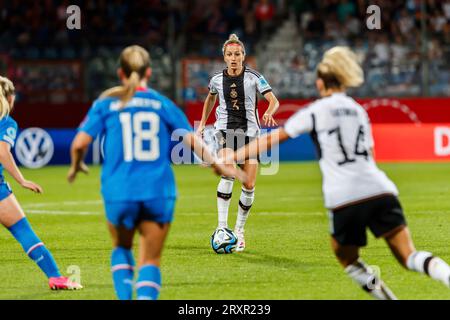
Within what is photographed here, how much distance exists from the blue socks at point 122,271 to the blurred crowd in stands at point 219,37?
1992 centimetres

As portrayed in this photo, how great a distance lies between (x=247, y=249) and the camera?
12117mm

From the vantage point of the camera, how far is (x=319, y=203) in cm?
1752

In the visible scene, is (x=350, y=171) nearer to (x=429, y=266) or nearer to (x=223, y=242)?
(x=429, y=266)

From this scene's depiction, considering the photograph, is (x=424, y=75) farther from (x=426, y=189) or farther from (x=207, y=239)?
(x=207, y=239)

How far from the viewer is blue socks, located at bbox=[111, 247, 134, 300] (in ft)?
24.0

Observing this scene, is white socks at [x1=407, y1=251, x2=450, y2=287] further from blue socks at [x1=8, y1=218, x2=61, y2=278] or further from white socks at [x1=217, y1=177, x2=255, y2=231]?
white socks at [x1=217, y1=177, x2=255, y2=231]

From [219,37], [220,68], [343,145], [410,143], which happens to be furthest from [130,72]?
[219,37]

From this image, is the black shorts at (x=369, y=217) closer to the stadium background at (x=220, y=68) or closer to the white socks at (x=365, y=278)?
the white socks at (x=365, y=278)

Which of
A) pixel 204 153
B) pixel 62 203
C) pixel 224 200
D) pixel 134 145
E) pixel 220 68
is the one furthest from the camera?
pixel 220 68

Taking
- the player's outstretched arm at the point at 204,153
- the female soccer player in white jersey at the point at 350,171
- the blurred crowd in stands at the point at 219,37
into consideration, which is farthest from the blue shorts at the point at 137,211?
the blurred crowd in stands at the point at 219,37

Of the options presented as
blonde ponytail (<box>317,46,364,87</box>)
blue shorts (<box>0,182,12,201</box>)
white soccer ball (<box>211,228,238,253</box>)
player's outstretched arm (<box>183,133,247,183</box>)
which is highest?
blonde ponytail (<box>317,46,364,87</box>)

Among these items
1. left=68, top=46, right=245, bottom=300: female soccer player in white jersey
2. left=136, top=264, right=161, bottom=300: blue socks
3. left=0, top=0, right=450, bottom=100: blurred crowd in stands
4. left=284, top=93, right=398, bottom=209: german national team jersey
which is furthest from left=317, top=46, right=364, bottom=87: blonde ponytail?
left=0, top=0, right=450, bottom=100: blurred crowd in stands

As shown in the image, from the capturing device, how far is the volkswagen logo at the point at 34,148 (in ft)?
85.6

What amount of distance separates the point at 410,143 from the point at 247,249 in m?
14.9
